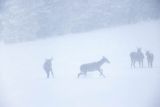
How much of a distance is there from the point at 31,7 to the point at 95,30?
0.31 meters

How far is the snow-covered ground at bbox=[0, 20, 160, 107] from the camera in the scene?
4.01 feet

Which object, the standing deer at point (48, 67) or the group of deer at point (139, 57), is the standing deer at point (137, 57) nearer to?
the group of deer at point (139, 57)

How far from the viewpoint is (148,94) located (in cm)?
122

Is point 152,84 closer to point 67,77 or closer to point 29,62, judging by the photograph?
point 67,77

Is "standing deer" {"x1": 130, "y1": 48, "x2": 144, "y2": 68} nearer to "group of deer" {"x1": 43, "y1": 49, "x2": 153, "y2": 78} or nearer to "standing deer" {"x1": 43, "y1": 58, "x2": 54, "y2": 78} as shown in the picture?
"group of deer" {"x1": 43, "y1": 49, "x2": 153, "y2": 78}

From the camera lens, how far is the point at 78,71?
4.03ft

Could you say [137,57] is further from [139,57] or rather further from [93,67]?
[93,67]

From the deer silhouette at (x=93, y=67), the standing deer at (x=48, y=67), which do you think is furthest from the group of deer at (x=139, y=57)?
the standing deer at (x=48, y=67)

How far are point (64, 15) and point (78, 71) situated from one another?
0.26m

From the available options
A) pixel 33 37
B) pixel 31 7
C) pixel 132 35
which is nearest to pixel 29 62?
pixel 33 37

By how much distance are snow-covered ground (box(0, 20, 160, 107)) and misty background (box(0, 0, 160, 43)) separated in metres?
0.03

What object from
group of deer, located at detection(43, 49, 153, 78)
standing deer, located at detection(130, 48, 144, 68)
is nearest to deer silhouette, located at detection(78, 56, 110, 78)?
group of deer, located at detection(43, 49, 153, 78)

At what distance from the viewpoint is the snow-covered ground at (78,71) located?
1224 mm

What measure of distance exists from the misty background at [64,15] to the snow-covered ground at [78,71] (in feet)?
0.11
